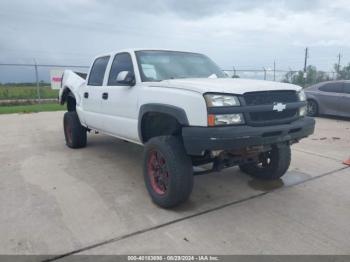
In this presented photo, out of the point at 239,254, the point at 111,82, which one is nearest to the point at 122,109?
the point at 111,82

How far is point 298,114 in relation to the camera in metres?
4.07

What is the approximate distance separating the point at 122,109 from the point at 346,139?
5.85 m

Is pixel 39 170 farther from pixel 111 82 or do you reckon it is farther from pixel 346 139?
pixel 346 139

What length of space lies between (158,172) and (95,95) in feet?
7.16

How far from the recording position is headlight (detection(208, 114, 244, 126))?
334 centimetres

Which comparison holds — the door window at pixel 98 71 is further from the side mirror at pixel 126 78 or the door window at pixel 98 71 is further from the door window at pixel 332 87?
the door window at pixel 332 87

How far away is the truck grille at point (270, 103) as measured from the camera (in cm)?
354

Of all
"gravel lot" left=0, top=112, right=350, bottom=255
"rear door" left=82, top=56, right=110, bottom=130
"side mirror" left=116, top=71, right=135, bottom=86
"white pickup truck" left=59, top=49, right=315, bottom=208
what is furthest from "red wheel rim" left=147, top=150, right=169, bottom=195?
"rear door" left=82, top=56, right=110, bottom=130

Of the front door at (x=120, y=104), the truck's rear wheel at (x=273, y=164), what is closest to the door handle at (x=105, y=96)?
the front door at (x=120, y=104)

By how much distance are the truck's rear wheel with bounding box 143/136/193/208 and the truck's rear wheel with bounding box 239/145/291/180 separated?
1.51 m

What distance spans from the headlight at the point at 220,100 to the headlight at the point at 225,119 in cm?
12

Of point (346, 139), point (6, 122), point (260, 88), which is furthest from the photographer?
point (6, 122)

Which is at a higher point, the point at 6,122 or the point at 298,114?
the point at 298,114

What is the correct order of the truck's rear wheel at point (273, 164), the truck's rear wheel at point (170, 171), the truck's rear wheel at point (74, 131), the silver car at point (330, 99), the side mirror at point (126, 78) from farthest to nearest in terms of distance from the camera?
the silver car at point (330, 99) → the truck's rear wheel at point (74, 131) → the truck's rear wheel at point (273, 164) → the side mirror at point (126, 78) → the truck's rear wheel at point (170, 171)
